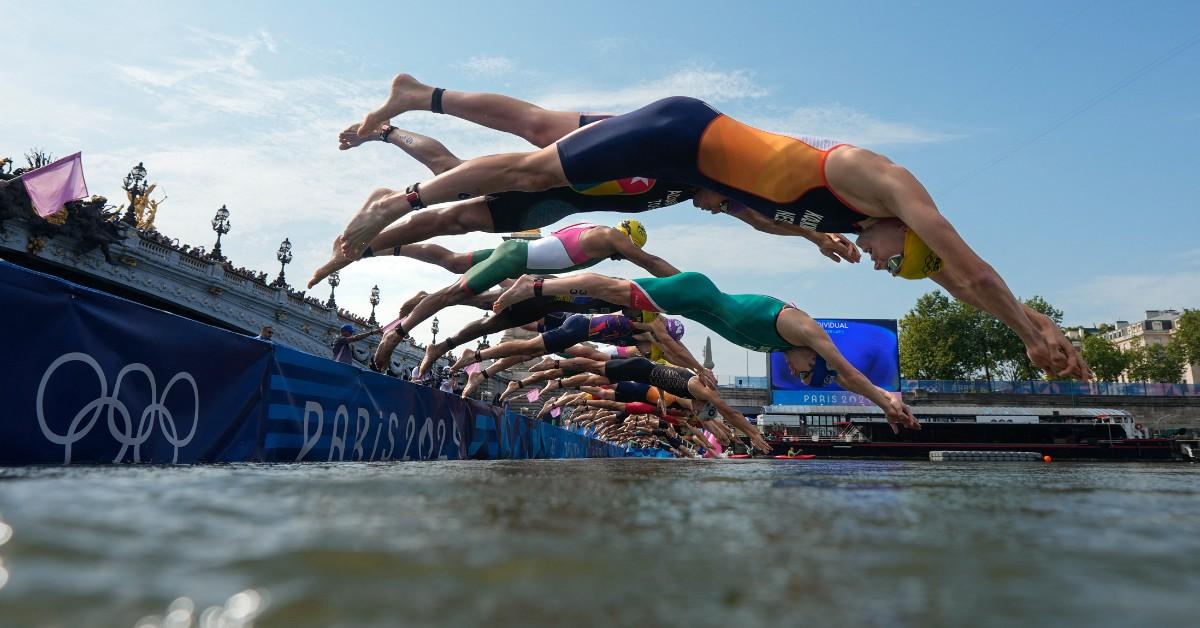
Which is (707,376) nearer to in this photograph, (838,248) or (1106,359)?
(838,248)

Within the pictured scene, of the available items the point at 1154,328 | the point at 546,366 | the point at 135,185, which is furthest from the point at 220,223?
the point at 1154,328

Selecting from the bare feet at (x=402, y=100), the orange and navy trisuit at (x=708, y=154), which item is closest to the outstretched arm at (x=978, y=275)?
the orange and navy trisuit at (x=708, y=154)

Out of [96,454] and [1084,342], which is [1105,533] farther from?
[1084,342]

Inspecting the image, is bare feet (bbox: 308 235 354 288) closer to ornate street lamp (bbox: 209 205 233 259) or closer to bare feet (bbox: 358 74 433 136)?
bare feet (bbox: 358 74 433 136)

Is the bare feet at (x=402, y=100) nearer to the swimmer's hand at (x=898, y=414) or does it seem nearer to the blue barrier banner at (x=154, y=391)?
the blue barrier banner at (x=154, y=391)

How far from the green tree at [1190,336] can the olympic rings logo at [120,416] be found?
255 ft

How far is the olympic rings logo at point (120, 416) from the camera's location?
9.96 ft

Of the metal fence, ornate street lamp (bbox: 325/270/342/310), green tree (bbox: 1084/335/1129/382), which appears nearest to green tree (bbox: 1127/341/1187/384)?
green tree (bbox: 1084/335/1129/382)

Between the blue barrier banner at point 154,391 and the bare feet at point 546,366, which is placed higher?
the bare feet at point 546,366

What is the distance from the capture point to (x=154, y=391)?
11.6 feet

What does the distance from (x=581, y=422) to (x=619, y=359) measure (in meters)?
13.5

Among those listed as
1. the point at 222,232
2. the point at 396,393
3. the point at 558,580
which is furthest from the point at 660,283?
the point at 222,232

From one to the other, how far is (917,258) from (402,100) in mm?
3564

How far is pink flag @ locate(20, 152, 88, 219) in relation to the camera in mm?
16641
